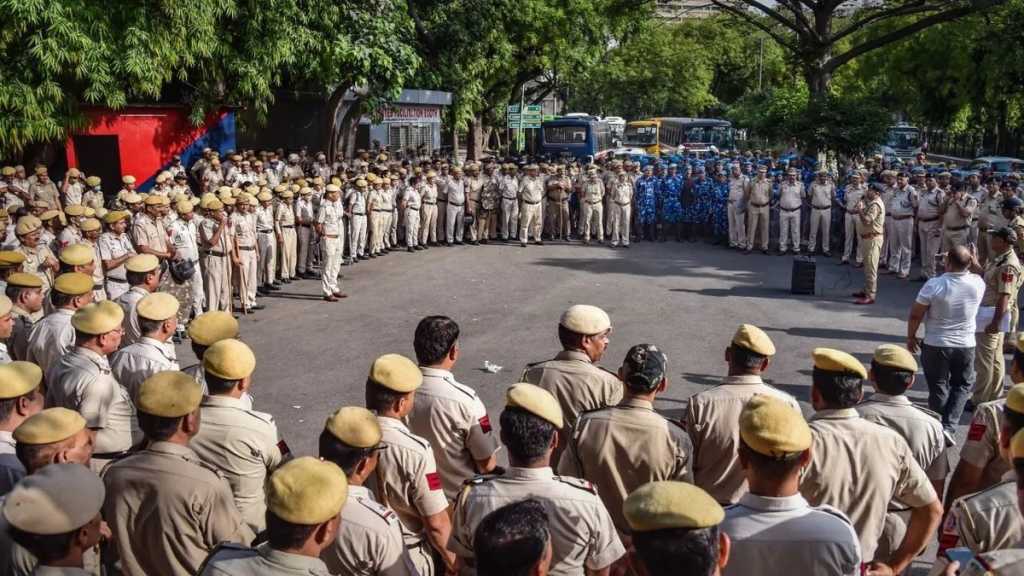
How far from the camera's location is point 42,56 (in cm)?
1556

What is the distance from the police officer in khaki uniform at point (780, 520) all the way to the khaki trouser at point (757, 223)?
16.6 metres

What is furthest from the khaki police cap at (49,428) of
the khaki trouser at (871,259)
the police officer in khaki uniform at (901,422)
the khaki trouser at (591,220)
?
the khaki trouser at (591,220)

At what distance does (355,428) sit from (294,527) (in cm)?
71

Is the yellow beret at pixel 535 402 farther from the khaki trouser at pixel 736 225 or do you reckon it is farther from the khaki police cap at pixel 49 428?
the khaki trouser at pixel 736 225

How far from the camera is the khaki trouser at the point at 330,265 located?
14688 millimetres

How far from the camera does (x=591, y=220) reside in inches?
826

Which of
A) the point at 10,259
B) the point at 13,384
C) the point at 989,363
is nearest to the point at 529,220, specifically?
the point at 989,363

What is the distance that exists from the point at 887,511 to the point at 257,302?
1150 cm

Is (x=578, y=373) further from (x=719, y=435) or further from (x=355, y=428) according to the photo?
(x=355, y=428)

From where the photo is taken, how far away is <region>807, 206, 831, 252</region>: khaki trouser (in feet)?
62.5

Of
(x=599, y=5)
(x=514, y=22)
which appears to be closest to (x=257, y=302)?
(x=514, y=22)

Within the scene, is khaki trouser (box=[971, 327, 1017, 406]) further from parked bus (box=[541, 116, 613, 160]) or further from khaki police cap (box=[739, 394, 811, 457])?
parked bus (box=[541, 116, 613, 160])

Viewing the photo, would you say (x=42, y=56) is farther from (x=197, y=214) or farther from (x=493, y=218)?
(x=493, y=218)

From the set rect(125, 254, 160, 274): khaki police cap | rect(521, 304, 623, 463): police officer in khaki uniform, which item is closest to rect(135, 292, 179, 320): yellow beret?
rect(125, 254, 160, 274): khaki police cap
